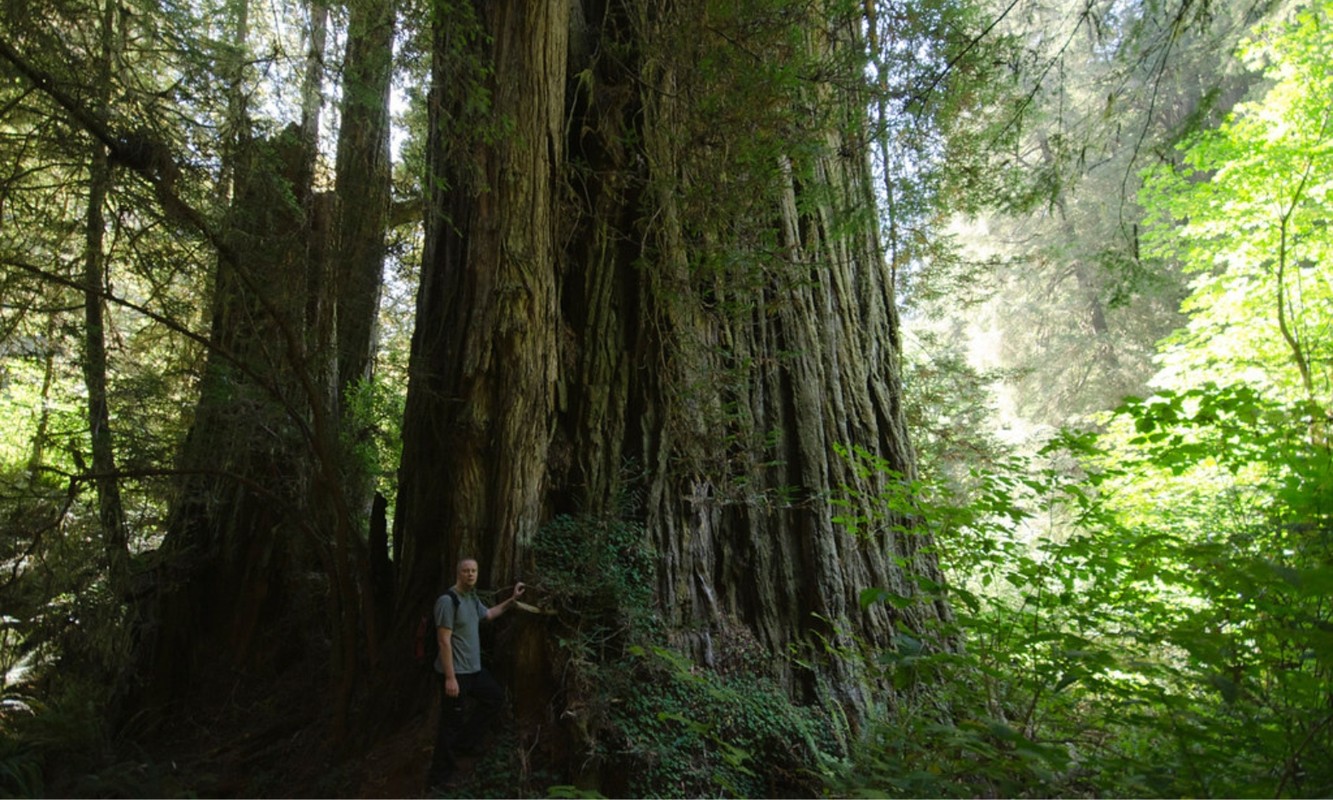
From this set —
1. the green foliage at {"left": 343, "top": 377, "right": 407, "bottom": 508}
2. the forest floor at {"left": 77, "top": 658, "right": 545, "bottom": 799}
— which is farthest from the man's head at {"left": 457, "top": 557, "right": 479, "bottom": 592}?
Result: the green foliage at {"left": 343, "top": 377, "right": 407, "bottom": 508}

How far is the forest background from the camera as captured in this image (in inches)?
181

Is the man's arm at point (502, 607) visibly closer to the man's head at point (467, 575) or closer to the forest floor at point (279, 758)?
the man's head at point (467, 575)

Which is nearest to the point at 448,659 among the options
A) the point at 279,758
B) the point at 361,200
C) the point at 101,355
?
the point at 279,758

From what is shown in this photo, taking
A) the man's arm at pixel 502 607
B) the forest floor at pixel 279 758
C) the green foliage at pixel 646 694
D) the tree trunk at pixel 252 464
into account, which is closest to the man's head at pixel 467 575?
the man's arm at pixel 502 607

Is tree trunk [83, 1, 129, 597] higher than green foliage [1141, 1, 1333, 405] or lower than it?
lower

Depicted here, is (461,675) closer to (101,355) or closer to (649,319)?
(649,319)

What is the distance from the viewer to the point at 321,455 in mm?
5375

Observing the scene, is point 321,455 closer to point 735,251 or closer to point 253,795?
point 253,795

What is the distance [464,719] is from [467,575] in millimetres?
884

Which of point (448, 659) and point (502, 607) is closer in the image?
point (448, 659)

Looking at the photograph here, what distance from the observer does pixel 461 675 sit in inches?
189

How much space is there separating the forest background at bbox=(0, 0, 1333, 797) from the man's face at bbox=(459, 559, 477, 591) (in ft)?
0.89

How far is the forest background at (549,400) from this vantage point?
4586 millimetres

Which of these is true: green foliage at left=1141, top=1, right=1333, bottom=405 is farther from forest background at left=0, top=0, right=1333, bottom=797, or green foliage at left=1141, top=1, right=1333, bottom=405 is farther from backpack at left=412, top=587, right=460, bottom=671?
backpack at left=412, top=587, right=460, bottom=671
